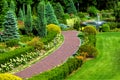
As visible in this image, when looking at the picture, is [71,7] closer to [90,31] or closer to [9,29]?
[90,31]

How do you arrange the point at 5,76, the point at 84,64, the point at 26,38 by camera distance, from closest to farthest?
the point at 5,76, the point at 84,64, the point at 26,38

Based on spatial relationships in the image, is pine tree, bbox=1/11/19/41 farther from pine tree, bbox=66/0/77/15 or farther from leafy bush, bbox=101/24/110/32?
pine tree, bbox=66/0/77/15

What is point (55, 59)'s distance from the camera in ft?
105

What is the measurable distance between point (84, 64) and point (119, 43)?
12.0 meters

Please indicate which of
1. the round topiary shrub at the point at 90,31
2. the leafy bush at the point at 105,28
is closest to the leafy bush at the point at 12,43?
the round topiary shrub at the point at 90,31

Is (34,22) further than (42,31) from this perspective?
Yes

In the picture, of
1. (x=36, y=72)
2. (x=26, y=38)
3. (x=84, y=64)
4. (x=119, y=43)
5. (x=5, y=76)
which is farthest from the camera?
(x=119, y=43)

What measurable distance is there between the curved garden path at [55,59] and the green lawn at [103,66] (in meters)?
2.20

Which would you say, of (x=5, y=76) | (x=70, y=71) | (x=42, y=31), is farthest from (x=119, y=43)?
(x=5, y=76)

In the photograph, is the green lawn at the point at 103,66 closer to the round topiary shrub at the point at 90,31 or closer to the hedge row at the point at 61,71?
the hedge row at the point at 61,71

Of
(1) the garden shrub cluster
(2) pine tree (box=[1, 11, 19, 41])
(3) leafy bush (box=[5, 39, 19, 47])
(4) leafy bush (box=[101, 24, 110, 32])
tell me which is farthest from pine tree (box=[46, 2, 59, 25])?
(1) the garden shrub cluster

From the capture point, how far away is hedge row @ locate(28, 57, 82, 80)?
23.9 metres

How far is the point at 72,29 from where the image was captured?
5478cm

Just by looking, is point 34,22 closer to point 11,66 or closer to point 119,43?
point 119,43
